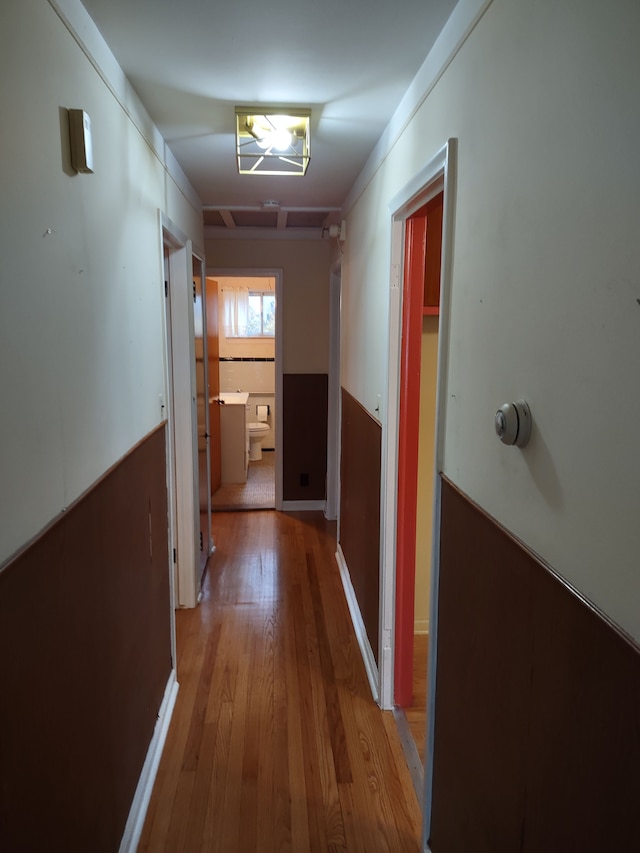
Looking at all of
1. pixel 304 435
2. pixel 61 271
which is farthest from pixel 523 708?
pixel 304 435

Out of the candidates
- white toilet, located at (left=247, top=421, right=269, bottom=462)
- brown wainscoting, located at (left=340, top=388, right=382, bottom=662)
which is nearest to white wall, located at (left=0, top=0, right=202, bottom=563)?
brown wainscoting, located at (left=340, top=388, right=382, bottom=662)

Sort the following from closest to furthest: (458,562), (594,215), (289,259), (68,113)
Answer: (594,215), (68,113), (458,562), (289,259)

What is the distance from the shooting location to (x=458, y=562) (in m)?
1.41

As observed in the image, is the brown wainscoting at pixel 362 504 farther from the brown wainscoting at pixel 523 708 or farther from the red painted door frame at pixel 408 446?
the brown wainscoting at pixel 523 708

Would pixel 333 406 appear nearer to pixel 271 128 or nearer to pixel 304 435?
pixel 304 435

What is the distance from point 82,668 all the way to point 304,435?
11.9 ft

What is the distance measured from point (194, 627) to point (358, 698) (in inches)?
40.8

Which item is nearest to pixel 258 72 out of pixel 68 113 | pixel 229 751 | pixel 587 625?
pixel 68 113

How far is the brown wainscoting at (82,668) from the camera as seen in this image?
970 mm

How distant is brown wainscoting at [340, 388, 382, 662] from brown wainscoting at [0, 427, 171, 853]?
3.14 feet

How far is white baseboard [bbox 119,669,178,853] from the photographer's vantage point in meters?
1.71

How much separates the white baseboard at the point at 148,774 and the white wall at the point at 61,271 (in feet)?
3.66

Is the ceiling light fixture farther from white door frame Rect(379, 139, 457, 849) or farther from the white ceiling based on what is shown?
white door frame Rect(379, 139, 457, 849)

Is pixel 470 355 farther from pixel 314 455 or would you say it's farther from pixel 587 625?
pixel 314 455
